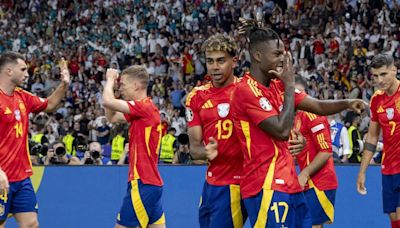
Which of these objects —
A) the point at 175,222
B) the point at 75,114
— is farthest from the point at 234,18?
the point at 175,222

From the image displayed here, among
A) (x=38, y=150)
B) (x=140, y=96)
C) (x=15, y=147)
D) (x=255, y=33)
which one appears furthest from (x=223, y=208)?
(x=38, y=150)

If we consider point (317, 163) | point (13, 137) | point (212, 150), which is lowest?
point (317, 163)

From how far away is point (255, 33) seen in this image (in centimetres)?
634

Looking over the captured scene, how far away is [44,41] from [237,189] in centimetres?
2294

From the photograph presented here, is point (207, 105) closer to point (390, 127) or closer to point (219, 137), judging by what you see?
point (219, 137)

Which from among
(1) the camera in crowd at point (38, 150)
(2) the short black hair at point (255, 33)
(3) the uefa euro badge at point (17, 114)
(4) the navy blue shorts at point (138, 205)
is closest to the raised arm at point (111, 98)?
(4) the navy blue shorts at point (138, 205)

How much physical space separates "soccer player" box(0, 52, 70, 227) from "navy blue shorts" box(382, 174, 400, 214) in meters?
3.79

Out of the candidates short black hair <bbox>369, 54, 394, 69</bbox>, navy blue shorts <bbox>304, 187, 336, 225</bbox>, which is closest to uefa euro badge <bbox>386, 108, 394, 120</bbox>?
short black hair <bbox>369, 54, 394, 69</bbox>

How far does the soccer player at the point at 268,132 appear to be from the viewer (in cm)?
609

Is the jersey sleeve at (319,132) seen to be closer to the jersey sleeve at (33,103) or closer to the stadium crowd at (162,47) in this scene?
the jersey sleeve at (33,103)

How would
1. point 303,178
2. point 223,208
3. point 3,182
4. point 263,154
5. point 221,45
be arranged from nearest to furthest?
point 263,154 < point 223,208 < point 221,45 < point 3,182 < point 303,178

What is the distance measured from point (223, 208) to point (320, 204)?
2.80m

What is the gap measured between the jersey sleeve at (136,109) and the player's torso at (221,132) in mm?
1811

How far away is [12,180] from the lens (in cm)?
922
